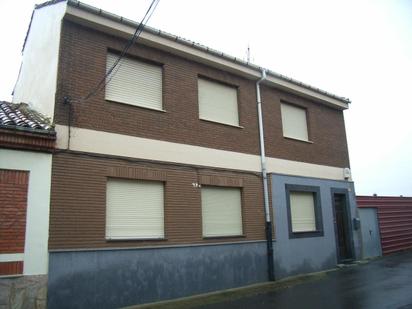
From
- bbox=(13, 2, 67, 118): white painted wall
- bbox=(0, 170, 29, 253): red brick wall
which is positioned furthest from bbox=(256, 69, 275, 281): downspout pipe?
bbox=(0, 170, 29, 253): red brick wall

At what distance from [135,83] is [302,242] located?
7453mm

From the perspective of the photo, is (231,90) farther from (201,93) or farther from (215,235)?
(215,235)

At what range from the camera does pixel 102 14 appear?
390 inches

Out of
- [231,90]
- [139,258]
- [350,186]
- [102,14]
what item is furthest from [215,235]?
[350,186]

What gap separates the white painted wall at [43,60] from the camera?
9.60 meters

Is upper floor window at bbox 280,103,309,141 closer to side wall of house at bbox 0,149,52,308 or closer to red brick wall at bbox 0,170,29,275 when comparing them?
side wall of house at bbox 0,149,52,308

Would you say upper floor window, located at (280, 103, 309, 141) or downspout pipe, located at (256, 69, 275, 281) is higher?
upper floor window, located at (280, 103, 309, 141)

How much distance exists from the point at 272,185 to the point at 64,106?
6.81m

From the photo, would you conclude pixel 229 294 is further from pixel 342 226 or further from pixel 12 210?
pixel 342 226

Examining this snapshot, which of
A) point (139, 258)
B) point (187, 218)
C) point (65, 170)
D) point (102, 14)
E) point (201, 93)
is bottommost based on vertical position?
point (139, 258)

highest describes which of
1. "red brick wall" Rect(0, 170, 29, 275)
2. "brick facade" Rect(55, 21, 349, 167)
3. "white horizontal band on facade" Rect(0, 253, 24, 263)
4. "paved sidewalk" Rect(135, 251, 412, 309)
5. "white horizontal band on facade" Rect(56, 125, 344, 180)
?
"brick facade" Rect(55, 21, 349, 167)

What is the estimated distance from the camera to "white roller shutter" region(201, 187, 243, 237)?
37.5ft

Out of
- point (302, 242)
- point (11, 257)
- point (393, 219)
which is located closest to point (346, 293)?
point (302, 242)

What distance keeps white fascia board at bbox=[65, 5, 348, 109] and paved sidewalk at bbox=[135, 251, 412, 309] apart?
638cm
